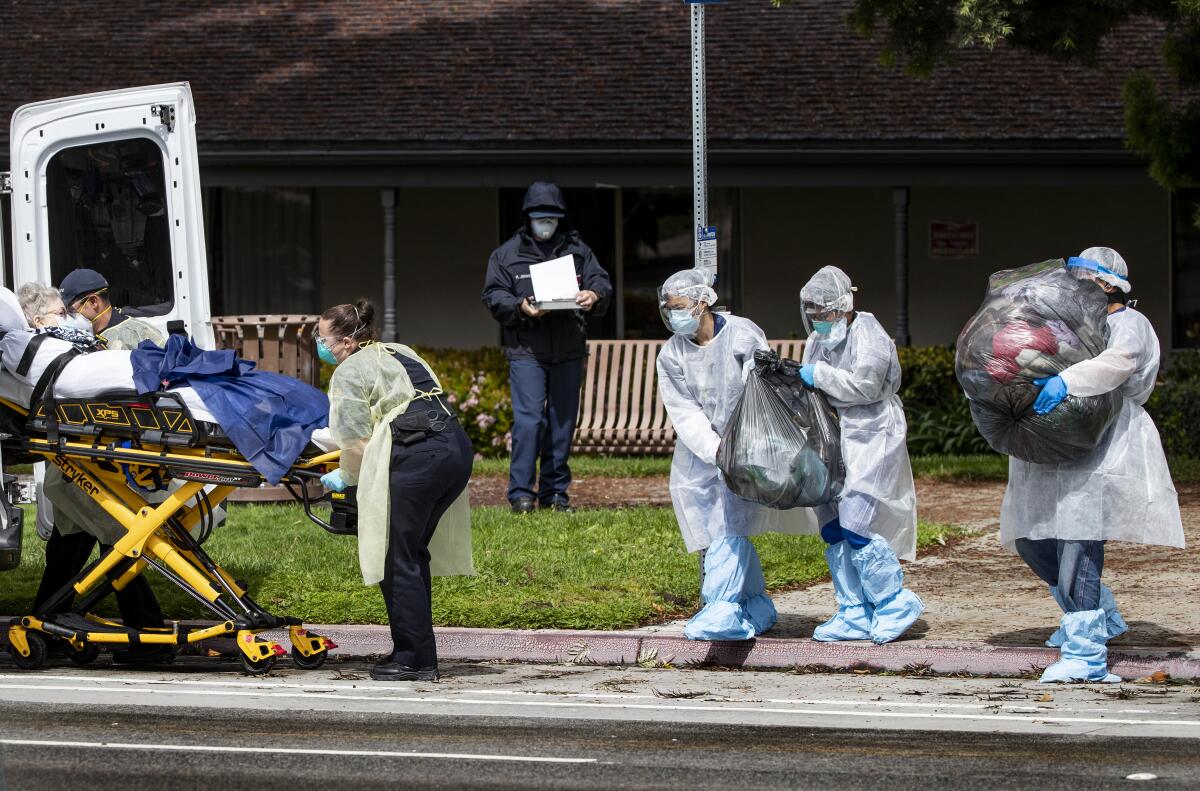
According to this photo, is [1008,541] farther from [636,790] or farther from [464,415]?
[464,415]

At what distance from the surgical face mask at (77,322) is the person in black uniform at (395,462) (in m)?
1.31

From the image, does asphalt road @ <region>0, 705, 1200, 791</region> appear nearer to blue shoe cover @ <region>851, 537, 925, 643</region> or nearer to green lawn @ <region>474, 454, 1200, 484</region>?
blue shoe cover @ <region>851, 537, 925, 643</region>

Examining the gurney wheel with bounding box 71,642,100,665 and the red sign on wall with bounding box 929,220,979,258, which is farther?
the red sign on wall with bounding box 929,220,979,258

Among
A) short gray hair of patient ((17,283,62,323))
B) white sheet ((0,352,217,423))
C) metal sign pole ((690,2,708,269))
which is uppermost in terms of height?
metal sign pole ((690,2,708,269))

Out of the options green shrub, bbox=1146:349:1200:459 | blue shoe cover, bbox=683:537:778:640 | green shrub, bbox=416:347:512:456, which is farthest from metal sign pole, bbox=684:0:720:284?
green shrub, bbox=416:347:512:456

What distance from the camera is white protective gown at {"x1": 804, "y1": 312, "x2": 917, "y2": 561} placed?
785 cm

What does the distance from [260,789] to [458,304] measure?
43.8ft

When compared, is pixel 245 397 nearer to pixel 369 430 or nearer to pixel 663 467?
pixel 369 430

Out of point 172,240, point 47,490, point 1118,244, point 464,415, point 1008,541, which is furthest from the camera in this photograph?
point 1118,244

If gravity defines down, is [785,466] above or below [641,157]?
below

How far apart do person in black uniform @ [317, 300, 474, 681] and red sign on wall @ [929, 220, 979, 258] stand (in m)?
11.7

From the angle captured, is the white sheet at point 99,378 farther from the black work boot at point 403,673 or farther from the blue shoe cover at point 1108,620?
the blue shoe cover at point 1108,620

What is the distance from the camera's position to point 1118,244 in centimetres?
1831

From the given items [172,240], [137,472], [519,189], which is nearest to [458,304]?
[519,189]
